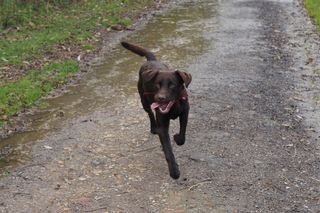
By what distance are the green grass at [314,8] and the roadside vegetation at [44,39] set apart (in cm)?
509

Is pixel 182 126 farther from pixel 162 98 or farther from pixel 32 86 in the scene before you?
pixel 32 86

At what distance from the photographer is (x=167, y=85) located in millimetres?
5086

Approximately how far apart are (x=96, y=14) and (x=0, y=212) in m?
10.1

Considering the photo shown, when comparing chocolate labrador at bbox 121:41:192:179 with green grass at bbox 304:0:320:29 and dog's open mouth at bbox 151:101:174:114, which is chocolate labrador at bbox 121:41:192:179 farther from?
green grass at bbox 304:0:320:29

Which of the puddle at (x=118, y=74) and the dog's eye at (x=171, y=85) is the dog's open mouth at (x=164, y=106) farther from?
the puddle at (x=118, y=74)

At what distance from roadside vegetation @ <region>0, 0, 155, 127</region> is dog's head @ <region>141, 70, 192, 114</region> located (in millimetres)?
2788

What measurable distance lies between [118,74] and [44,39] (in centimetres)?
254

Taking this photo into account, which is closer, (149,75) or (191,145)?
(149,75)

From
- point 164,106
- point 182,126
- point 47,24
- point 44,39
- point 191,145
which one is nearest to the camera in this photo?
point 164,106

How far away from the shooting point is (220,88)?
8.77 m

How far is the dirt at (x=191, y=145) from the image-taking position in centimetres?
521

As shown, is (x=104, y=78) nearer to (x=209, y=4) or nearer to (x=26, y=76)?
(x=26, y=76)

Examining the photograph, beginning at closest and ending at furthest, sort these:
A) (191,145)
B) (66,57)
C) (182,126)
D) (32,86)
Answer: (182,126) < (191,145) < (32,86) < (66,57)

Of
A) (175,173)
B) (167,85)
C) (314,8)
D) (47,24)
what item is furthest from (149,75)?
(314,8)
